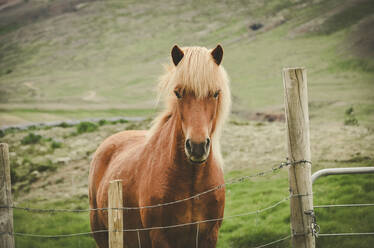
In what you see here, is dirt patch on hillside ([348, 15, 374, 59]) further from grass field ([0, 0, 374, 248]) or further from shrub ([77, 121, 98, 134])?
shrub ([77, 121, 98, 134])

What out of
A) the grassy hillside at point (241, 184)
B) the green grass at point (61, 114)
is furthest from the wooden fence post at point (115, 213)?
the green grass at point (61, 114)

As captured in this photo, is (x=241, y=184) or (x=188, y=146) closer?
(x=188, y=146)

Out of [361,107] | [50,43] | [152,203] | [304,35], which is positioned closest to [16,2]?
[50,43]

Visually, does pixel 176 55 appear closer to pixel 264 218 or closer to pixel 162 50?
pixel 264 218

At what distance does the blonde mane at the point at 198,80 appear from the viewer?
126 inches

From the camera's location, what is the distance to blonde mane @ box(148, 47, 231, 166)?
320 cm

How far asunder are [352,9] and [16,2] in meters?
107

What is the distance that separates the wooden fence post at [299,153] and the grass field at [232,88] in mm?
1333

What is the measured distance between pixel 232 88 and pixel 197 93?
45565mm

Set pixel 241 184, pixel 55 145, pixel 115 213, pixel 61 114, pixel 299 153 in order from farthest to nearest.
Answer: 1. pixel 61 114
2. pixel 55 145
3. pixel 241 184
4. pixel 299 153
5. pixel 115 213

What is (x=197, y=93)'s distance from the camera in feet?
10.5

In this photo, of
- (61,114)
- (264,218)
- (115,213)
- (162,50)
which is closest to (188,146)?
(115,213)

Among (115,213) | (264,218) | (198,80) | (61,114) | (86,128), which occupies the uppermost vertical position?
(61,114)

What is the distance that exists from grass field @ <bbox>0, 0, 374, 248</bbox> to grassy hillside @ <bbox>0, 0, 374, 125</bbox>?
31 cm
